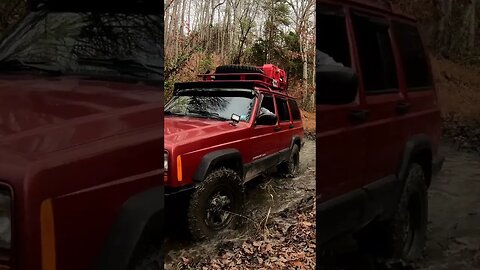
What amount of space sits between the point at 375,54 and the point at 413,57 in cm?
17

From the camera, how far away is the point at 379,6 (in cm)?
147

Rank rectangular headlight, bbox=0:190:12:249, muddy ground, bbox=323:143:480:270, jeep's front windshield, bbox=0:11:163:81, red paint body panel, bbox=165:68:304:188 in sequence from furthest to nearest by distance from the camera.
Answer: muddy ground, bbox=323:143:480:270, jeep's front windshield, bbox=0:11:163:81, red paint body panel, bbox=165:68:304:188, rectangular headlight, bbox=0:190:12:249

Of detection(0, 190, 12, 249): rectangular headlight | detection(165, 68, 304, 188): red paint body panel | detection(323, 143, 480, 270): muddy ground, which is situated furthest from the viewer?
detection(323, 143, 480, 270): muddy ground

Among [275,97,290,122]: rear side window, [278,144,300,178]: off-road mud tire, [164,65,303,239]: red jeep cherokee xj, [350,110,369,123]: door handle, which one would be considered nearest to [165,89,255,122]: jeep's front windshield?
[164,65,303,239]: red jeep cherokee xj

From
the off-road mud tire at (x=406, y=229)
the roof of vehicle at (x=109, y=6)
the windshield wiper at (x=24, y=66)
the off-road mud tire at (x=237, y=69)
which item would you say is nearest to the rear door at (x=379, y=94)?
the off-road mud tire at (x=406, y=229)

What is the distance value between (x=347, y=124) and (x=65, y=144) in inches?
34.2

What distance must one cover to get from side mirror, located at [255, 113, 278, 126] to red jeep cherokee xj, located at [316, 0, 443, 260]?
15cm

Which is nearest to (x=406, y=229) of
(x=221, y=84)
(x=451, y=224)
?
→ (x=451, y=224)

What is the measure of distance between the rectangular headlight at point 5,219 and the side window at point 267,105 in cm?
78

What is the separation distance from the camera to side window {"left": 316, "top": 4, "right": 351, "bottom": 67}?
1.40 metres

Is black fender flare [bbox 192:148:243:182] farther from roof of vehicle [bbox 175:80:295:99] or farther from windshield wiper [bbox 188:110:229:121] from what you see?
roof of vehicle [bbox 175:80:295:99]

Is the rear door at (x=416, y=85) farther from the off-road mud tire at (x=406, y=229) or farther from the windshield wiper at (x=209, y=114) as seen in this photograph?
the windshield wiper at (x=209, y=114)

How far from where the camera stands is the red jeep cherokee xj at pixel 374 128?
1426mm

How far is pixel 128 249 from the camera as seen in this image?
1.44 m
